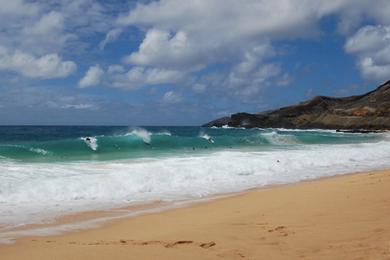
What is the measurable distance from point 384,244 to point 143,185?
6998 mm

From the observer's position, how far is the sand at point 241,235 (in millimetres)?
4699

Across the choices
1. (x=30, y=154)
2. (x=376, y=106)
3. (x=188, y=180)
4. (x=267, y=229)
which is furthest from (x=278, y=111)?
(x=267, y=229)

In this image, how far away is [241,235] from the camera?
218 inches

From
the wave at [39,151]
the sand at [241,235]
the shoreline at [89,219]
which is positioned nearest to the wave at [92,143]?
the wave at [39,151]

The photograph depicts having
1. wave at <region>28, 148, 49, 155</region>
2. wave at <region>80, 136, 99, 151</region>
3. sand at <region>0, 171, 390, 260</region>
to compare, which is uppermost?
wave at <region>80, 136, 99, 151</region>

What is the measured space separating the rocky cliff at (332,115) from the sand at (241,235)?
6791 centimetres

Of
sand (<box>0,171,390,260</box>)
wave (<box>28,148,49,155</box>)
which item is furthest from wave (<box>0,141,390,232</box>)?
wave (<box>28,148,49,155</box>)

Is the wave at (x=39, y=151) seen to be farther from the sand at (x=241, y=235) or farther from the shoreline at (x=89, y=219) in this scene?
the sand at (x=241, y=235)

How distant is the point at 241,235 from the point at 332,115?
81.1 meters

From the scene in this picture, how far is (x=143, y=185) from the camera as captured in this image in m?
11.0

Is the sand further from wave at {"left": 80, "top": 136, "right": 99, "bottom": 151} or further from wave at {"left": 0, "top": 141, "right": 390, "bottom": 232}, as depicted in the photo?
wave at {"left": 80, "top": 136, "right": 99, "bottom": 151}

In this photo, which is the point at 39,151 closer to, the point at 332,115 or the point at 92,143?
the point at 92,143

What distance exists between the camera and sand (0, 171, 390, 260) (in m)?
4.70

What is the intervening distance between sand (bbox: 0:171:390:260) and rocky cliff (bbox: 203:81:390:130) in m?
67.9
